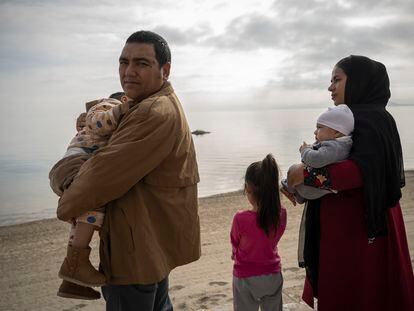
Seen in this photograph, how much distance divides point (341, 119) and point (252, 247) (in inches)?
44.0

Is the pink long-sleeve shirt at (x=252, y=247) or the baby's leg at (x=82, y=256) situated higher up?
the baby's leg at (x=82, y=256)

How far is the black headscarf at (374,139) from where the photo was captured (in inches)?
93.2

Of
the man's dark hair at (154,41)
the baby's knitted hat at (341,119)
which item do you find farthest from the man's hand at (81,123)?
the baby's knitted hat at (341,119)

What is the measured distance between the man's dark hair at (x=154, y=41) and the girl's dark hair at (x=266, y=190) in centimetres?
106

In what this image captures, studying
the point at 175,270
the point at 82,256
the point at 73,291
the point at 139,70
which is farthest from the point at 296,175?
the point at 175,270

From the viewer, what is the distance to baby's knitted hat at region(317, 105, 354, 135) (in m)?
2.45

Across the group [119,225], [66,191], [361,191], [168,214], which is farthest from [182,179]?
[361,191]

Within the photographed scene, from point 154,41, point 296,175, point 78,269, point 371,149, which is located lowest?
point 78,269

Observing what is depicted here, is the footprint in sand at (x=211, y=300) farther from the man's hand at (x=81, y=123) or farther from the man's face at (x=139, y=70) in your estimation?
the man's face at (x=139, y=70)

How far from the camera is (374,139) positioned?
7.84 ft

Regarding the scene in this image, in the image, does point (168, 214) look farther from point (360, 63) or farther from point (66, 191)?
point (360, 63)

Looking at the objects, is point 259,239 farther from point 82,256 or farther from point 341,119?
point 82,256

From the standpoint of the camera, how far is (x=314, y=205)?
8.95 feet

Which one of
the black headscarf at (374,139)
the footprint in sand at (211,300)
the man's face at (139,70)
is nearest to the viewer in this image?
the man's face at (139,70)
